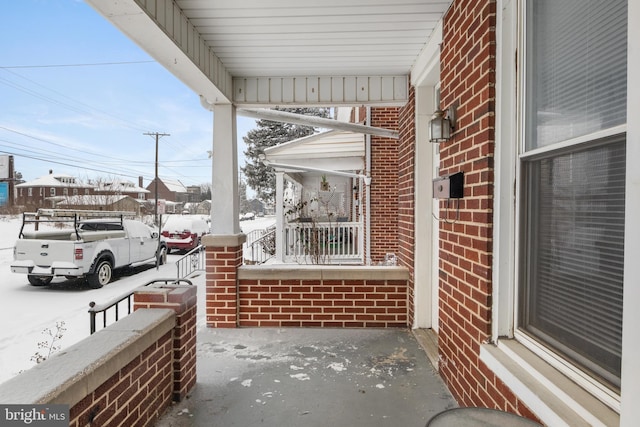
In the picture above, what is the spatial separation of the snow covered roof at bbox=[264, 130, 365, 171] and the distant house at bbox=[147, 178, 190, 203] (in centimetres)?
4922

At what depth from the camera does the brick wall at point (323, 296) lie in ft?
Answer: 13.5

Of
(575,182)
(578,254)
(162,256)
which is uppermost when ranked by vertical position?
(575,182)

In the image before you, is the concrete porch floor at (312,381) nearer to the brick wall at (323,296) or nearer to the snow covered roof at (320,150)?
the brick wall at (323,296)

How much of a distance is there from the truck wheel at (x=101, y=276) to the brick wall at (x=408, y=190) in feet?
23.5

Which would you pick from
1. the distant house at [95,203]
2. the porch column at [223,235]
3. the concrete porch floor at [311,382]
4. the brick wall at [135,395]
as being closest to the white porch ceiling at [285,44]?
the porch column at [223,235]

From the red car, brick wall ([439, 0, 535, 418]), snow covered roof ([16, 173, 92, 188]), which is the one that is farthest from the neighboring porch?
snow covered roof ([16, 173, 92, 188])

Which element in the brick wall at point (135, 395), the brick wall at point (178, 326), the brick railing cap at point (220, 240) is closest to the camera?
the brick wall at point (135, 395)

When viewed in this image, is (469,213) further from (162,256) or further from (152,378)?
(162,256)

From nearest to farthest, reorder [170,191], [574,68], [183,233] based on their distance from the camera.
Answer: [574,68], [183,233], [170,191]

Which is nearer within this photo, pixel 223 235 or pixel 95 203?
pixel 223 235

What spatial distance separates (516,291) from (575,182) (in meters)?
0.71

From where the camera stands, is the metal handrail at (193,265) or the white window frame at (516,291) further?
the metal handrail at (193,265)

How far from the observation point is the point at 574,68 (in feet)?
4.83

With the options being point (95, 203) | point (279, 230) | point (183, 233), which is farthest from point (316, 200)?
point (95, 203)
